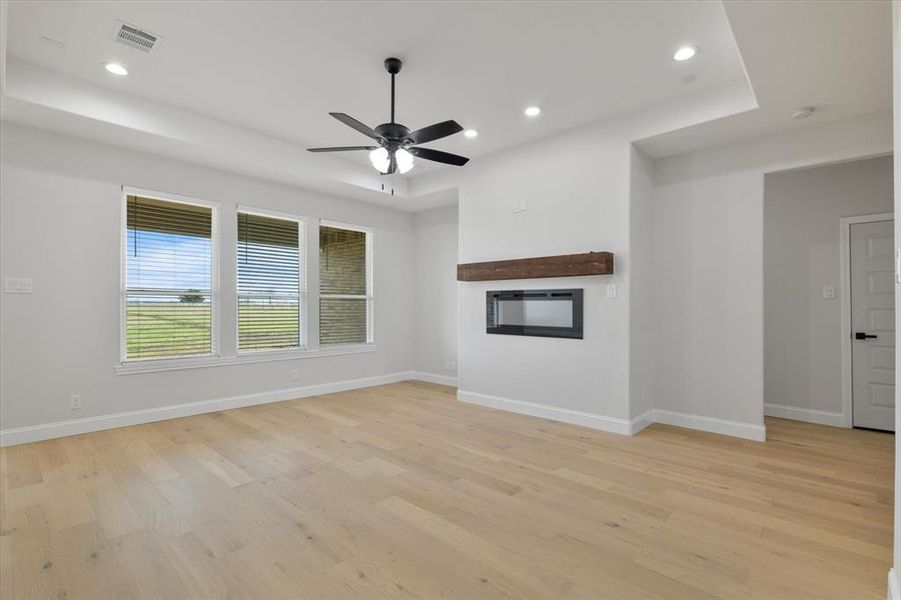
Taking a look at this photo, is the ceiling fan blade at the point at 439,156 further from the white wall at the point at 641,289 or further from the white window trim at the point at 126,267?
the white window trim at the point at 126,267

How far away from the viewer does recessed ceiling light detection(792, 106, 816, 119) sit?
3.45m

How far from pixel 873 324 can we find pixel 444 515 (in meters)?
4.56

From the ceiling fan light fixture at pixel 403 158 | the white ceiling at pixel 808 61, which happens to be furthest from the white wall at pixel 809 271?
the ceiling fan light fixture at pixel 403 158

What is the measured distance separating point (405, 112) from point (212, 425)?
3.53m

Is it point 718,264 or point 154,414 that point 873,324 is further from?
point 154,414

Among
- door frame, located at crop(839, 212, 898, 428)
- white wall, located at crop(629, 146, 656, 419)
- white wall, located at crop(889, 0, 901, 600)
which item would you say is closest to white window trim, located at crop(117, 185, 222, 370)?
white wall, located at crop(629, 146, 656, 419)

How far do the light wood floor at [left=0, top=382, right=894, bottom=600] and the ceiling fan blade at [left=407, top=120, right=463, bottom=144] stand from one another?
2.32 m

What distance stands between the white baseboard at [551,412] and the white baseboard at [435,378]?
104 cm

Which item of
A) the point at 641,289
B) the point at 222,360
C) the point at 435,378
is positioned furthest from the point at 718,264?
the point at 222,360

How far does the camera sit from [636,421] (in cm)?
416

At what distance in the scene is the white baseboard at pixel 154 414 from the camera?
12.4ft

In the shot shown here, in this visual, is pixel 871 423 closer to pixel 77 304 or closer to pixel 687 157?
pixel 687 157

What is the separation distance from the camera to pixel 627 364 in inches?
161

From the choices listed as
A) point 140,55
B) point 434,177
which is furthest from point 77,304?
point 434,177
